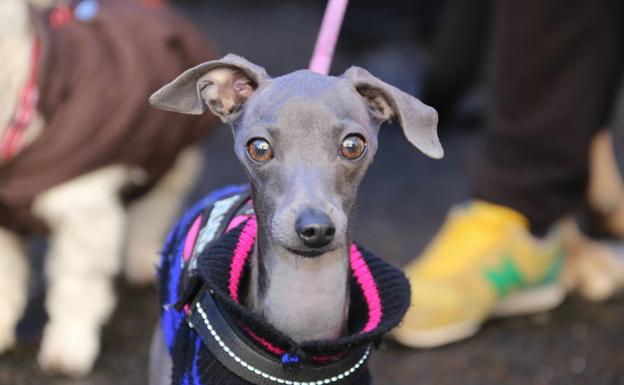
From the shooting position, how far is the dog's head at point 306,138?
1412mm

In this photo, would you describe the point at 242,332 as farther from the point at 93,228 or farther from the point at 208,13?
the point at 208,13

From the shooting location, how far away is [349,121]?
148 centimetres

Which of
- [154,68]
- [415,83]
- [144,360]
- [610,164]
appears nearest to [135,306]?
[144,360]

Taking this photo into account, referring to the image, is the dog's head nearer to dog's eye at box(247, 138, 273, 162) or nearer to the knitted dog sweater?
dog's eye at box(247, 138, 273, 162)

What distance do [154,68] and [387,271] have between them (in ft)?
3.64

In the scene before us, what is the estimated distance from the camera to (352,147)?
1.48m

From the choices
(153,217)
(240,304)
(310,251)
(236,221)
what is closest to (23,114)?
(153,217)

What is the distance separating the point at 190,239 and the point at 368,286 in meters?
0.34

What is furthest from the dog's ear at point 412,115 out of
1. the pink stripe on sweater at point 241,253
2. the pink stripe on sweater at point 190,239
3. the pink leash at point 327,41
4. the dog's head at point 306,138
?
the pink stripe on sweater at point 190,239

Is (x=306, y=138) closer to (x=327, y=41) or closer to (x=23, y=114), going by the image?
(x=327, y=41)

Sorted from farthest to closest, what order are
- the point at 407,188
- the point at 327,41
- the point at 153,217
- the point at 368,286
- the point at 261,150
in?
the point at 407,188, the point at 153,217, the point at 327,41, the point at 368,286, the point at 261,150

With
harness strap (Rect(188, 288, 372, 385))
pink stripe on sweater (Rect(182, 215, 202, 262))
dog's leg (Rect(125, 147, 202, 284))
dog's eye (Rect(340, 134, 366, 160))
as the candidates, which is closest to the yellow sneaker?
dog's leg (Rect(125, 147, 202, 284))

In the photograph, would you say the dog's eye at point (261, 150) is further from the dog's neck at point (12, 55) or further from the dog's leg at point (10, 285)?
the dog's leg at point (10, 285)

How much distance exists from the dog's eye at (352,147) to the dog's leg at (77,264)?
102cm
